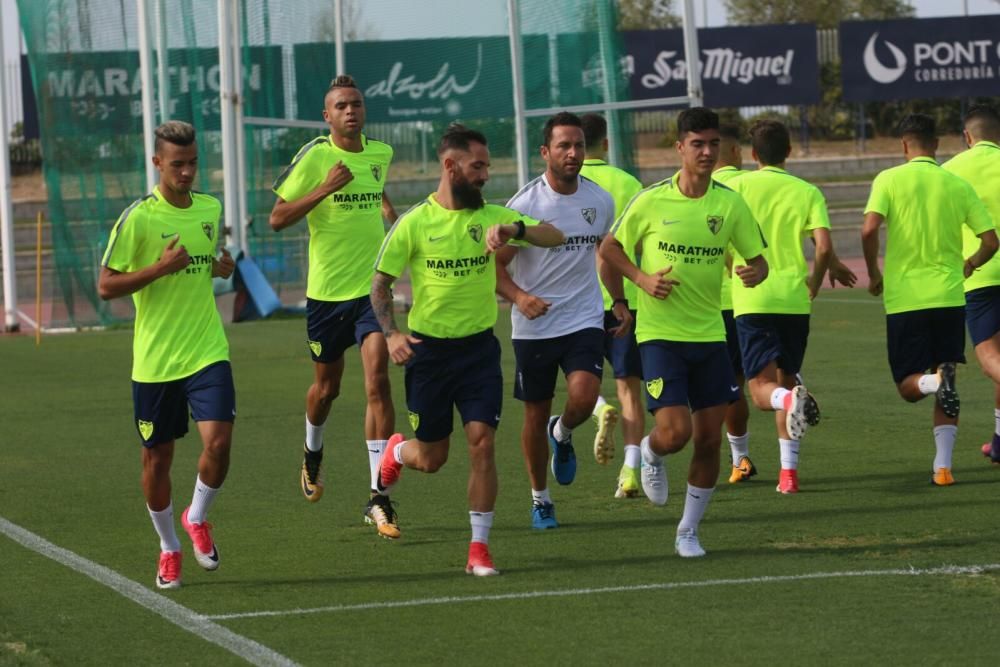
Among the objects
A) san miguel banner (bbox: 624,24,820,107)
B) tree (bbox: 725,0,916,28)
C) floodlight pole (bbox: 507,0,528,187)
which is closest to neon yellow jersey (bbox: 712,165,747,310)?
floodlight pole (bbox: 507,0,528,187)

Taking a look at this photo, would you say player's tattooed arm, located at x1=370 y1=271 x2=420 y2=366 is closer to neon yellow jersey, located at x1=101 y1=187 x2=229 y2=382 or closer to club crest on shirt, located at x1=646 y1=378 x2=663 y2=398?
neon yellow jersey, located at x1=101 y1=187 x2=229 y2=382

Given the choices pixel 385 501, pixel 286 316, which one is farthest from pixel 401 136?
pixel 385 501

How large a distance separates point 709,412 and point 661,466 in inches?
36.2

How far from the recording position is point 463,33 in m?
28.0

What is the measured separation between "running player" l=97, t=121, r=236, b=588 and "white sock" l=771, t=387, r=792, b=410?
11.1 ft

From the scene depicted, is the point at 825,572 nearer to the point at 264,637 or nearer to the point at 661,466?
the point at 661,466

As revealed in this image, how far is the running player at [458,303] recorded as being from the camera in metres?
8.47

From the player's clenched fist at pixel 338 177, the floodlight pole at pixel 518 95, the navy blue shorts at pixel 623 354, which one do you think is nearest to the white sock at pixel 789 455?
the navy blue shorts at pixel 623 354

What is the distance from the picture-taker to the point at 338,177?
1000 cm

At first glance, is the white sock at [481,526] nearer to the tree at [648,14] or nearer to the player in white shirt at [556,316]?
the player in white shirt at [556,316]

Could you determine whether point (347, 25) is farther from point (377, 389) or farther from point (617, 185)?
point (377, 389)

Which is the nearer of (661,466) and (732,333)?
(661,466)

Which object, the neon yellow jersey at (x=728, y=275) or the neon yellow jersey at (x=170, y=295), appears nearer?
the neon yellow jersey at (x=170, y=295)

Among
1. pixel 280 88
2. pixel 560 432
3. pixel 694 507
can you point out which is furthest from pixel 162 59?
pixel 694 507
